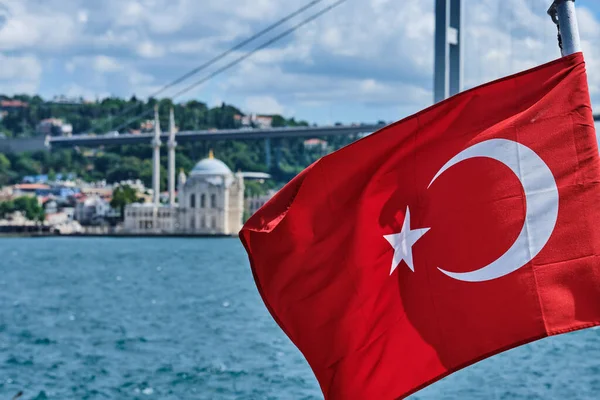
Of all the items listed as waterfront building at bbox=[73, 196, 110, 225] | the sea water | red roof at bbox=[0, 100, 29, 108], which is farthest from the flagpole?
red roof at bbox=[0, 100, 29, 108]

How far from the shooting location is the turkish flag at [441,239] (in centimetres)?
365

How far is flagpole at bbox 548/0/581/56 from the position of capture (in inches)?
140

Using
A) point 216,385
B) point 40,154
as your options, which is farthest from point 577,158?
point 40,154

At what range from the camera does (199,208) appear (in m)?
87.6

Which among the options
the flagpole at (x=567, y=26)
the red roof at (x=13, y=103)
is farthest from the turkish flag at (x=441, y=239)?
the red roof at (x=13, y=103)

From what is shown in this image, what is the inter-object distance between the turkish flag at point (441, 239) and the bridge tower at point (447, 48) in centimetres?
950

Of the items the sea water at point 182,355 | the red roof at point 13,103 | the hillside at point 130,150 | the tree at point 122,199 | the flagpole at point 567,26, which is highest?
the red roof at point 13,103

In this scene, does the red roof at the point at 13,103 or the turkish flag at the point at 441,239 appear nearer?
the turkish flag at the point at 441,239

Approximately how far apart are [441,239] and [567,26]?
2.27ft

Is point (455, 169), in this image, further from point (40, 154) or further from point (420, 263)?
point (40, 154)

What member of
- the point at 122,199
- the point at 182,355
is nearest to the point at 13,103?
the point at 122,199

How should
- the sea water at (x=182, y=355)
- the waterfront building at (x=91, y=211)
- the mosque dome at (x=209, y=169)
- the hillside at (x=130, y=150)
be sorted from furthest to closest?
the hillside at (x=130, y=150) → the waterfront building at (x=91, y=211) → the mosque dome at (x=209, y=169) → the sea water at (x=182, y=355)

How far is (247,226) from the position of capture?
3877mm

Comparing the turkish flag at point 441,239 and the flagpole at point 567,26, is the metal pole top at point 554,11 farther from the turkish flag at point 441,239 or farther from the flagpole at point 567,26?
the turkish flag at point 441,239
